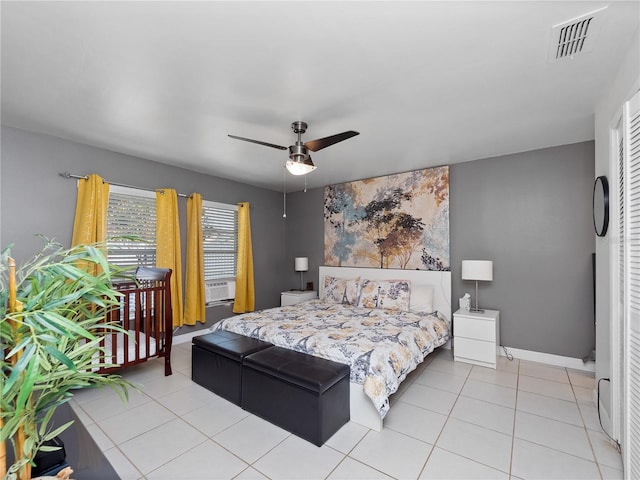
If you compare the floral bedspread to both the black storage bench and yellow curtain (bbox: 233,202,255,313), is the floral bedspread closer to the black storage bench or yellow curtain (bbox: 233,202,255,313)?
the black storage bench

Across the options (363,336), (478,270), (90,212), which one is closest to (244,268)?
(90,212)

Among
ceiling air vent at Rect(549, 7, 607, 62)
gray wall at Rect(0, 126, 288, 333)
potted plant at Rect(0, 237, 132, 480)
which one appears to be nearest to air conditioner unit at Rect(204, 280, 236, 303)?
gray wall at Rect(0, 126, 288, 333)

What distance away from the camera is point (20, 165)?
9.52 ft

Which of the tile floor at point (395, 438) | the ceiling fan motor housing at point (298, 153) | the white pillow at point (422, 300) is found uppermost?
the ceiling fan motor housing at point (298, 153)

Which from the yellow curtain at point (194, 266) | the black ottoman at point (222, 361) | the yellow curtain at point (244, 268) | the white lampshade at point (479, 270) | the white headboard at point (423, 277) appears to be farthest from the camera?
the yellow curtain at point (244, 268)

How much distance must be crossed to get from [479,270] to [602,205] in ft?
4.76

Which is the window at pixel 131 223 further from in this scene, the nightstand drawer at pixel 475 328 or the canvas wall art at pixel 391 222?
the nightstand drawer at pixel 475 328

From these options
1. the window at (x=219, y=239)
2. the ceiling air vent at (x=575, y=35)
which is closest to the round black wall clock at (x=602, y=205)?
the ceiling air vent at (x=575, y=35)

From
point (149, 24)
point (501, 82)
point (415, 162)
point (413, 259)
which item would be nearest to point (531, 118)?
point (501, 82)

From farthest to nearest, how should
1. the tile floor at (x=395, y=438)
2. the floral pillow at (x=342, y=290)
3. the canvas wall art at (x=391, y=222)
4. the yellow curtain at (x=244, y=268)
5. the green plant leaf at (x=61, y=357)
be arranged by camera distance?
the yellow curtain at (x=244, y=268)
the floral pillow at (x=342, y=290)
the canvas wall art at (x=391, y=222)
the tile floor at (x=395, y=438)
the green plant leaf at (x=61, y=357)

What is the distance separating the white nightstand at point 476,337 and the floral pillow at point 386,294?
66 centimetres

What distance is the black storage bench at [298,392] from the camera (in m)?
2.06

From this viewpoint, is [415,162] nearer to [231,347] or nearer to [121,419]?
[231,347]

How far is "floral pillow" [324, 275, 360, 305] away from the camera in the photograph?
434 cm
